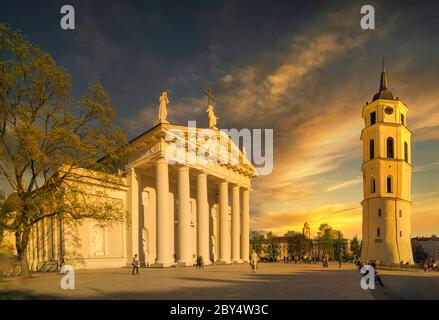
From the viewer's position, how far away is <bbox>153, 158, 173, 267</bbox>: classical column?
118 ft

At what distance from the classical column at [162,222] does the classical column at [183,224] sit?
131 cm

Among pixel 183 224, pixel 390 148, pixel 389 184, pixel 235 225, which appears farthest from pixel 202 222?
pixel 390 148

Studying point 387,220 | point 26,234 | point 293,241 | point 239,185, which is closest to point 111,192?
point 26,234

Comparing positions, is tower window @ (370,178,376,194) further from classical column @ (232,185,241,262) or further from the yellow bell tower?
classical column @ (232,185,241,262)

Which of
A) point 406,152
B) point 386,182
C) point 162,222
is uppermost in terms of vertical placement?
point 406,152

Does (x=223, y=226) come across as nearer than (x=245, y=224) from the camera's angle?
Yes

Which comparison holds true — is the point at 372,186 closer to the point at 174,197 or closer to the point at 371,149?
the point at 371,149

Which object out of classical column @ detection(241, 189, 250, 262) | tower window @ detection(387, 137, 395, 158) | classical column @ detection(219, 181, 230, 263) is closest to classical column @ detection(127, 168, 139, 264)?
classical column @ detection(219, 181, 230, 263)

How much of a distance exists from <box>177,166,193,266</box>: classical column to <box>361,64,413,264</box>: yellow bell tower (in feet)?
124

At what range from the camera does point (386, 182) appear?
2591 inches

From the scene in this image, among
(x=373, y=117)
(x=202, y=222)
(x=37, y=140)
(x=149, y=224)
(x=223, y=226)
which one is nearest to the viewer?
(x=37, y=140)

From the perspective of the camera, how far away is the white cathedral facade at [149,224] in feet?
118

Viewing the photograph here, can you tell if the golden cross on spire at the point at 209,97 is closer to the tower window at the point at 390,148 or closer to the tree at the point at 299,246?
the tower window at the point at 390,148

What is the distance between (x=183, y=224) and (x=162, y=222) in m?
2.63
